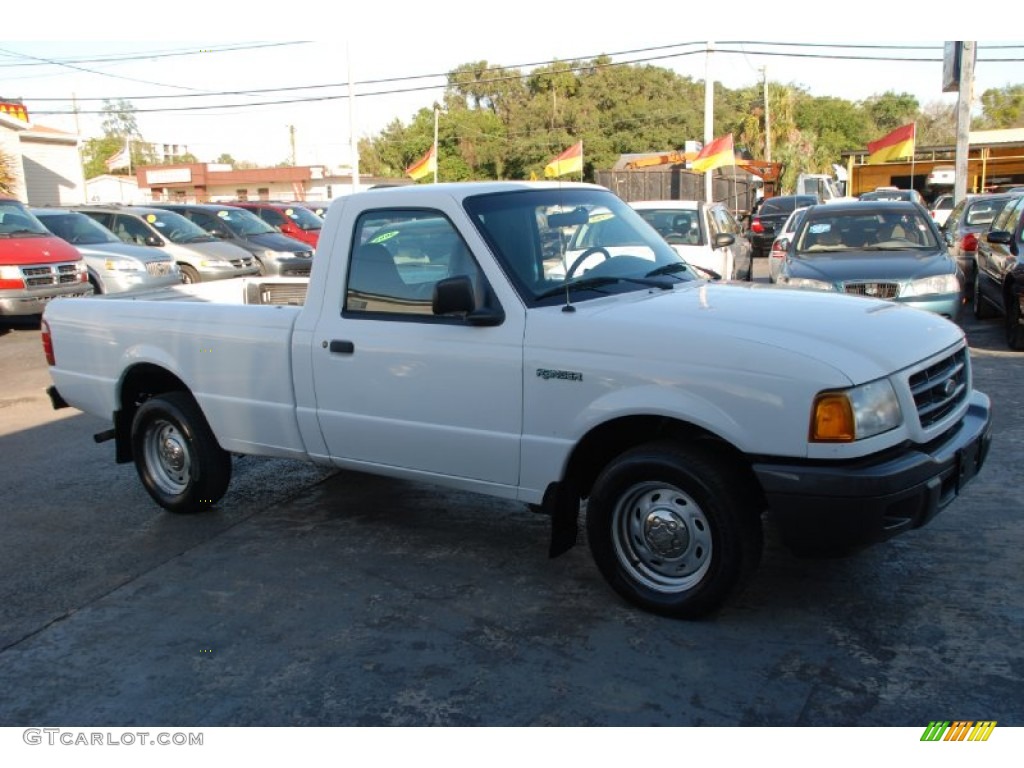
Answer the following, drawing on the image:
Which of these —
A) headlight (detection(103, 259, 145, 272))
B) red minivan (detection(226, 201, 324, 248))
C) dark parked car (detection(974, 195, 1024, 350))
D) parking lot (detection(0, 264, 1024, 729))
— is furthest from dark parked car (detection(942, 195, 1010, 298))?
red minivan (detection(226, 201, 324, 248))

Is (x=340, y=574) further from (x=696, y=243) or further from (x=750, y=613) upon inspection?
(x=696, y=243)

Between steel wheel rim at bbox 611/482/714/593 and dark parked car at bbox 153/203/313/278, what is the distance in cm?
1400

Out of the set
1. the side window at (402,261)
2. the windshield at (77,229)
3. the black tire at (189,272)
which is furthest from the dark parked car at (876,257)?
the windshield at (77,229)

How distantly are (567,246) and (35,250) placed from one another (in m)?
11.5

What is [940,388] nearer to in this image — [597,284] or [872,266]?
[597,284]

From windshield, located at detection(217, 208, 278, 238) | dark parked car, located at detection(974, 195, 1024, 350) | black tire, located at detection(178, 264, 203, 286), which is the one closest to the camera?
dark parked car, located at detection(974, 195, 1024, 350)

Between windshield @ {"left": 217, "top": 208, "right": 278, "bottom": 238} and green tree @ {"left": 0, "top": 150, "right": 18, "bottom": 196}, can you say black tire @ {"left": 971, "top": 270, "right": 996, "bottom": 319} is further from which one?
green tree @ {"left": 0, "top": 150, "right": 18, "bottom": 196}

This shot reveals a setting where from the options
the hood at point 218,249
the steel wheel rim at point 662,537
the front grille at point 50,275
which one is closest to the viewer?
the steel wheel rim at point 662,537

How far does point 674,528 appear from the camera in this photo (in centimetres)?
404

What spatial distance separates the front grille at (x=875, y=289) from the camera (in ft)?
30.2

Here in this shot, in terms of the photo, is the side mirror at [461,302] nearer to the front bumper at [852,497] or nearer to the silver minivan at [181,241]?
the front bumper at [852,497]

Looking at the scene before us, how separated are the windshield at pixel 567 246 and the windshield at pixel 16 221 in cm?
1185

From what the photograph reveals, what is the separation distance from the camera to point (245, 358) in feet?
17.4

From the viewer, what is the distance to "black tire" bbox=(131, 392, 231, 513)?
5.73m
